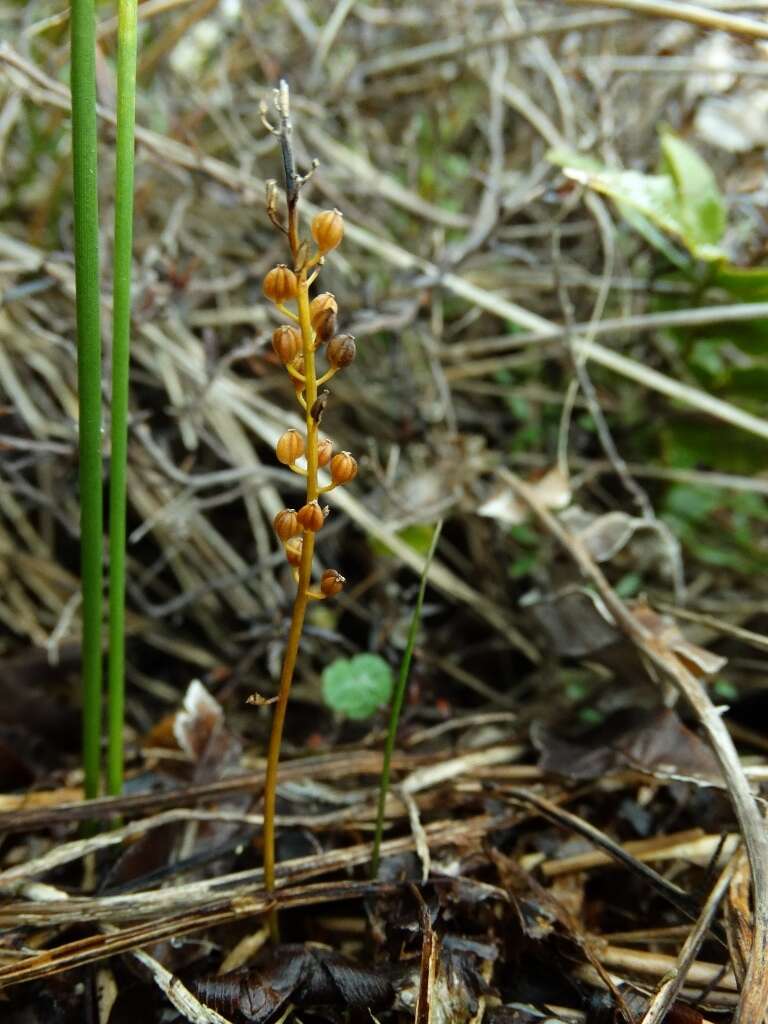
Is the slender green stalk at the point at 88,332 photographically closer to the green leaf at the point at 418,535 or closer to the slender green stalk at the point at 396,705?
the slender green stalk at the point at 396,705

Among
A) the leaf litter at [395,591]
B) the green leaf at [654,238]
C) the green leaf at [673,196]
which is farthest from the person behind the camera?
the green leaf at [654,238]

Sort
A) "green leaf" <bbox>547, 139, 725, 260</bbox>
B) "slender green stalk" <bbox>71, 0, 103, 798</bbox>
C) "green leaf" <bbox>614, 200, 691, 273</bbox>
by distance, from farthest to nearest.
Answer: "green leaf" <bbox>614, 200, 691, 273</bbox> → "green leaf" <bbox>547, 139, 725, 260</bbox> → "slender green stalk" <bbox>71, 0, 103, 798</bbox>

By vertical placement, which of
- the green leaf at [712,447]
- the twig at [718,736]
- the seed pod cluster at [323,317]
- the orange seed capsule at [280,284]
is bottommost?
the twig at [718,736]

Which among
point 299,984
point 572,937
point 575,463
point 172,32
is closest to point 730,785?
point 572,937

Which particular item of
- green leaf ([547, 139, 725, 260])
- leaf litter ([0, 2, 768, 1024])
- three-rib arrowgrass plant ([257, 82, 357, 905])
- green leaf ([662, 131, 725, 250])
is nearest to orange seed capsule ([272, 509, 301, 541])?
three-rib arrowgrass plant ([257, 82, 357, 905])

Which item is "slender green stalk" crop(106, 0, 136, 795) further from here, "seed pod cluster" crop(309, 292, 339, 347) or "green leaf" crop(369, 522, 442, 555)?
"green leaf" crop(369, 522, 442, 555)

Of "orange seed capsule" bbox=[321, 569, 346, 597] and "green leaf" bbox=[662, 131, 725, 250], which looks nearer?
"orange seed capsule" bbox=[321, 569, 346, 597]

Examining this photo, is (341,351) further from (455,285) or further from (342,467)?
(455,285)

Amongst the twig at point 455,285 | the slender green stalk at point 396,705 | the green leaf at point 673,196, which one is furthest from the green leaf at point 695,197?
the slender green stalk at point 396,705
